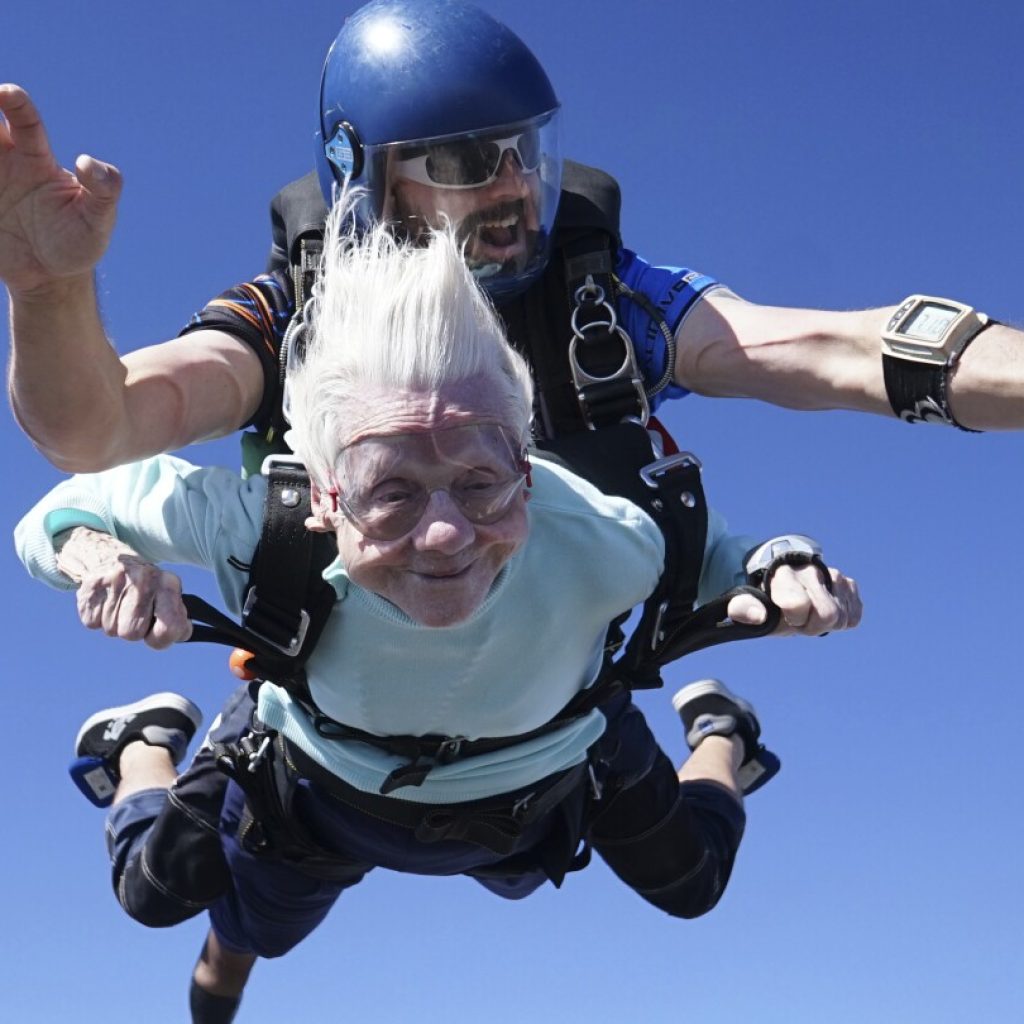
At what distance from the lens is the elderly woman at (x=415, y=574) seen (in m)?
4.54

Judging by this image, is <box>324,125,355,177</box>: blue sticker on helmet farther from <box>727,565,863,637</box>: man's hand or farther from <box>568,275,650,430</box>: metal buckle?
<box>727,565,863,637</box>: man's hand

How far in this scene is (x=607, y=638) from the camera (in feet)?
17.6

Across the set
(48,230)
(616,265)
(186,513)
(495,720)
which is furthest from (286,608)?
(616,265)

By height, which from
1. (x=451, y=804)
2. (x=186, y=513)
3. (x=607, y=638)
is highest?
(x=186, y=513)

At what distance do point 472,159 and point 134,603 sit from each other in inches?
77.2

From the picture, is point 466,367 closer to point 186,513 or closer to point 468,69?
point 186,513

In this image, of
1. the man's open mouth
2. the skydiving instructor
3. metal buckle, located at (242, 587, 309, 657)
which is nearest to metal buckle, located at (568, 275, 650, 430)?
the skydiving instructor

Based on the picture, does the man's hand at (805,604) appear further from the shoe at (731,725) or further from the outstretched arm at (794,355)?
the shoe at (731,725)

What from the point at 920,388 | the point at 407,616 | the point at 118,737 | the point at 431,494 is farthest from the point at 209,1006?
the point at 920,388

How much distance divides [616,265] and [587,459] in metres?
0.83

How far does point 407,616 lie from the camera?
188 inches

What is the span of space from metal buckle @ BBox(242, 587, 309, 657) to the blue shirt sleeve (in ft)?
4.27

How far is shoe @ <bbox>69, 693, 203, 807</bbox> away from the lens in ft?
22.6

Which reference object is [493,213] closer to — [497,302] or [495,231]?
[495,231]
